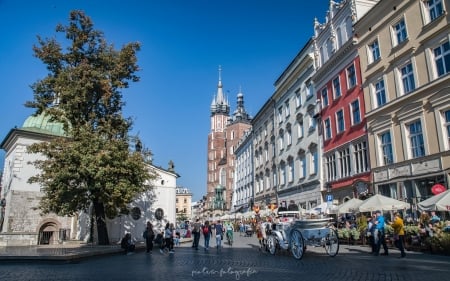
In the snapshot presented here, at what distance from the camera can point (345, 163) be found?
1111 inches

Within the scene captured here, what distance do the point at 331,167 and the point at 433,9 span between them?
47.3ft

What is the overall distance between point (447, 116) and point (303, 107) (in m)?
17.8

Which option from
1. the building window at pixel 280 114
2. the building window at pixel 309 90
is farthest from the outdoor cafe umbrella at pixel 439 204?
the building window at pixel 280 114

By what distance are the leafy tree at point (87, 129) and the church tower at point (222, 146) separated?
59924 mm

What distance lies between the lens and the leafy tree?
20.8m

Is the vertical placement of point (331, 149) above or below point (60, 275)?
above

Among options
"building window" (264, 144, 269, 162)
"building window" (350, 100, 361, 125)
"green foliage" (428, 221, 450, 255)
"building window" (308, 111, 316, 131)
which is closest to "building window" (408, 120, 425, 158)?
"building window" (350, 100, 361, 125)

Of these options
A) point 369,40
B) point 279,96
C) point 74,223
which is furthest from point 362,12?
point 74,223

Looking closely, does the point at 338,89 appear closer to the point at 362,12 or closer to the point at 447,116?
the point at 362,12

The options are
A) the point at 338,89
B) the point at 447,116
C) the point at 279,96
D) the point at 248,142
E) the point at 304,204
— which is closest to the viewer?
the point at 447,116

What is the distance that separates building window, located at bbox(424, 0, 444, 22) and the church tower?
66196 mm

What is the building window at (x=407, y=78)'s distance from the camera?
70.8 ft

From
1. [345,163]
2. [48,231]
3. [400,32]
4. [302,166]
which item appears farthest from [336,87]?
[48,231]

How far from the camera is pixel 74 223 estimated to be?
32.0 m
